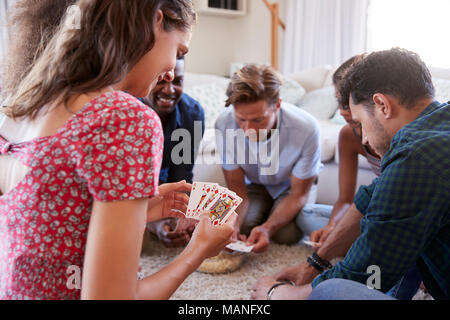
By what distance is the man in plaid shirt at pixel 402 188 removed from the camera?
853 millimetres

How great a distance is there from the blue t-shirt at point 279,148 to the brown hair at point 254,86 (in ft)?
0.51

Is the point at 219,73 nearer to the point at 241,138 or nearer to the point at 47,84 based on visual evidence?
the point at 241,138

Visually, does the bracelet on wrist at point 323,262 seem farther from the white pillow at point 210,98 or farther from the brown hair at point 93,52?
the white pillow at point 210,98

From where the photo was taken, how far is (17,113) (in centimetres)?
68

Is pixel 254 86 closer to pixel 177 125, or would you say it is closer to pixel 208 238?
pixel 177 125

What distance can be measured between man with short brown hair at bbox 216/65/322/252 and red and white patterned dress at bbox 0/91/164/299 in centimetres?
137

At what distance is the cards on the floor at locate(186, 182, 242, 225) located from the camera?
986 millimetres

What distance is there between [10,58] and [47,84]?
A: 0.27 m

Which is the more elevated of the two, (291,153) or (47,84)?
(47,84)

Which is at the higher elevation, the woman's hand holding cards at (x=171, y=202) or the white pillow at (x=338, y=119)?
the woman's hand holding cards at (x=171, y=202)

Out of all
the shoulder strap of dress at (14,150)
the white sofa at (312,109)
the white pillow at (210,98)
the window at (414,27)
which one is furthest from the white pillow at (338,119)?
the shoulder strap of dress at (14,150)

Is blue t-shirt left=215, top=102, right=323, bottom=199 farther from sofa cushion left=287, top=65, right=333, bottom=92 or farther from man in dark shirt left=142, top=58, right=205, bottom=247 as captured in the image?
sofa cushion left=287, top=65, right=333, bottom=92

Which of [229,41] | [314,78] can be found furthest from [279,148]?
[229,41]
